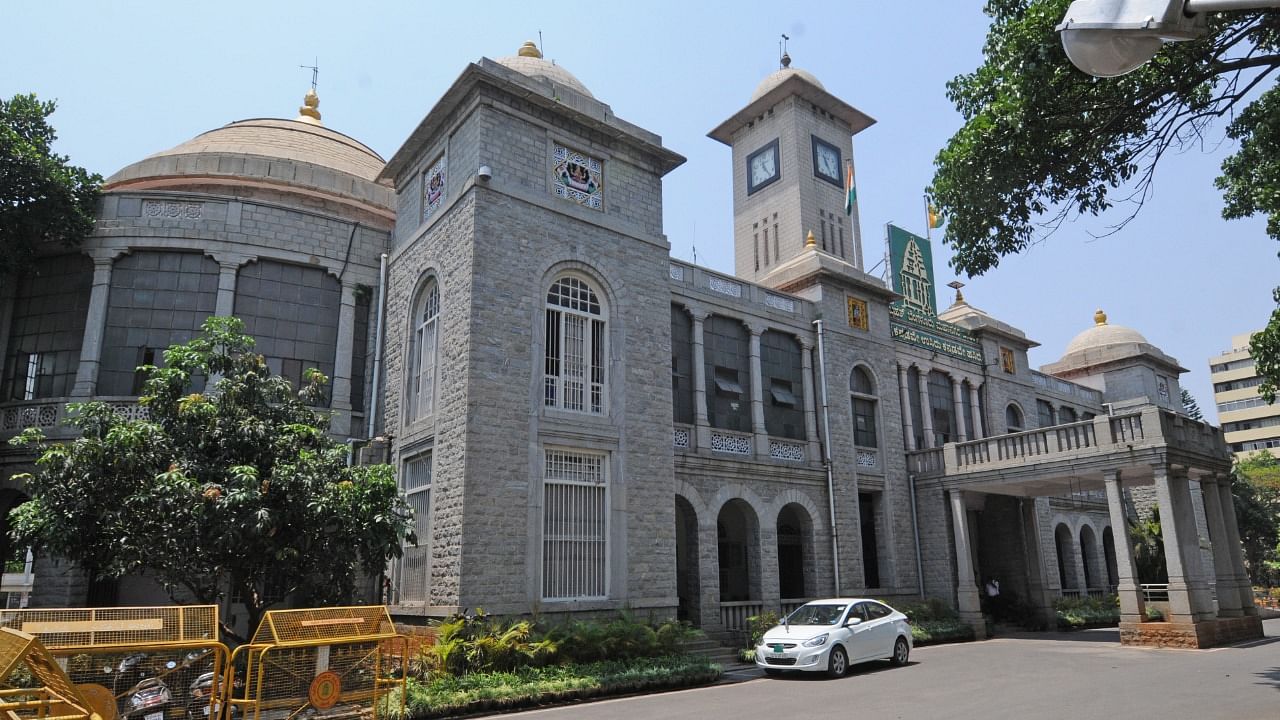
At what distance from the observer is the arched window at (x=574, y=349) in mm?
17016

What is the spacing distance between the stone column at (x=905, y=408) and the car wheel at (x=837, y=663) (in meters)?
11.7

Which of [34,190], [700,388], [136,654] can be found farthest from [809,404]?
[34,190]

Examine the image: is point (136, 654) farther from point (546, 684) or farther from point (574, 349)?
point (574, 349)

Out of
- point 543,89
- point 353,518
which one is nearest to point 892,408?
point 543,89

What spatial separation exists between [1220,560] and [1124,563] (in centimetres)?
378

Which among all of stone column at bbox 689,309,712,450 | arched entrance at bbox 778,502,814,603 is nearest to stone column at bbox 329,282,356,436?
stone column at bbox 689,309,712,450

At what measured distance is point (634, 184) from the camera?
63.3 ft

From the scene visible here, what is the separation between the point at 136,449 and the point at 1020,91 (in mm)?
13717

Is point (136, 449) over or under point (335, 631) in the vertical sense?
over

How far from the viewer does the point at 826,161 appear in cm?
4300

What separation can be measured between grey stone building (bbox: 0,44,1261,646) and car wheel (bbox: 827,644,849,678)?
3627mm

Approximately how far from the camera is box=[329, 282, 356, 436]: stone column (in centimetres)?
1838

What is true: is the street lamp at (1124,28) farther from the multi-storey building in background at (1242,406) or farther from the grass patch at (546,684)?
the multi-storey building in background at (1242,406)

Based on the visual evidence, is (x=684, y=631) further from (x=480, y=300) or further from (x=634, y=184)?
(x=634, y=184)
